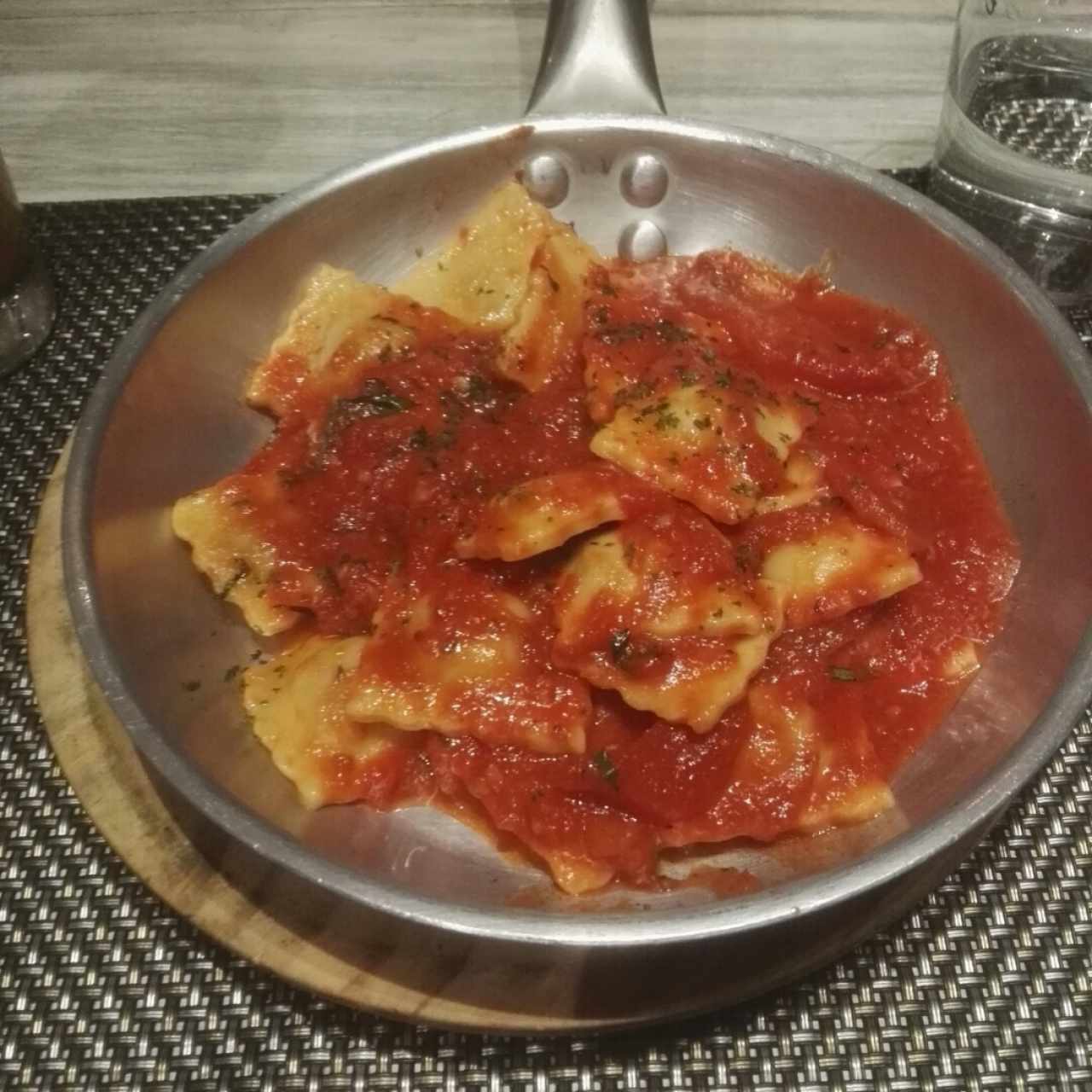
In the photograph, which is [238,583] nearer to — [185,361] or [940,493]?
[185,361]

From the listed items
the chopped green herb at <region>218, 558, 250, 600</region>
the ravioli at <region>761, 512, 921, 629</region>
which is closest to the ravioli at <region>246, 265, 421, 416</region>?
the chopped green herb at <region>218, 558, 250, 600</region>

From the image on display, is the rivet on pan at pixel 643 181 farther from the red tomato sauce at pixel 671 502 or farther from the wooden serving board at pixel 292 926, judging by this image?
the wooden serving board at pixel 292 926

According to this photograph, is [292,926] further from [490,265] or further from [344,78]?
[344,78]

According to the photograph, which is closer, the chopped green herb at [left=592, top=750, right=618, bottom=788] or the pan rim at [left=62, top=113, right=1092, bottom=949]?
the pan rim at [left=62, top=113, right=1092, bottom=949]

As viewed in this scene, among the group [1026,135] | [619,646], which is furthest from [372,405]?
[1026,135]

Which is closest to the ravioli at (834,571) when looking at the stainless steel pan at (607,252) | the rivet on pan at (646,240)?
the stainless steel pan at (607,252)

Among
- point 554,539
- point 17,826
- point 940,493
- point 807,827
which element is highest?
point 554,539

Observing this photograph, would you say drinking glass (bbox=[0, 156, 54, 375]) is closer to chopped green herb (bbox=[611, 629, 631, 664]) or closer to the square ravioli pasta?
the square ravioli pasta

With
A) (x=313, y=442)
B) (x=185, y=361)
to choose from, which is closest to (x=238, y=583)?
(x=313, y=442)
